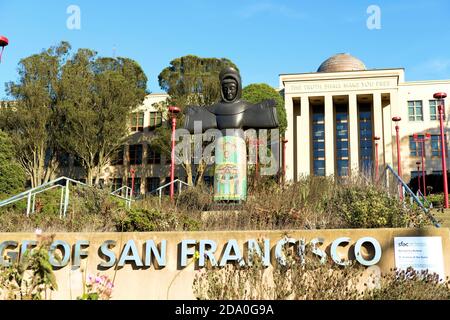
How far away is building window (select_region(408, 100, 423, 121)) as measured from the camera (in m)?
49.9

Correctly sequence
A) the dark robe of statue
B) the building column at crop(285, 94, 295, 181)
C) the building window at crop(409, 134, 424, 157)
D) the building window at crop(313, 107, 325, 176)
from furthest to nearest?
the building window at crop(313, 107, 325, 176) < the building column at crop(285, 94, 295, 181) < the building window at crop(409, 134, 424, 157) < the dark robe of statue

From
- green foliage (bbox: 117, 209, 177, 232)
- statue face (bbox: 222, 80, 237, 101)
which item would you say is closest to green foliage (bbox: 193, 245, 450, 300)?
green foliage (bbox: 117, 209, 177, 232)

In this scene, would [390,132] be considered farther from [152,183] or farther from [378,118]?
[152,183]

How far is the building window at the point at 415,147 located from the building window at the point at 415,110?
7.64ft

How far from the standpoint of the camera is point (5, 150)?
22734 mm

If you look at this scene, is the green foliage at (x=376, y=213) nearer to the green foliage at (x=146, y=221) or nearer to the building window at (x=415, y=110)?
the green foliage at (x=146, y=221)

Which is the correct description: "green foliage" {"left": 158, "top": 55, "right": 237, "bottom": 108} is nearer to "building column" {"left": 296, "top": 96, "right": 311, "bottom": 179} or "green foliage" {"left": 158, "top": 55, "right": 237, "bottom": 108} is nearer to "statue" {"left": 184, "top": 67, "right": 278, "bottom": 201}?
"building column" {"left": 296, "top": 96, "right": 311, "bottom": 179}

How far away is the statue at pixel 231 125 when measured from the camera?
12164mm

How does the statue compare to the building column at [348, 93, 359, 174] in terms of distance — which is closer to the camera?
the statue

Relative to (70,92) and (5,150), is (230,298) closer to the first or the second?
(5,150)

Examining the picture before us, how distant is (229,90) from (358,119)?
43.2m

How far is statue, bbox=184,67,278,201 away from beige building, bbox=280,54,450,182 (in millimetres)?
34991

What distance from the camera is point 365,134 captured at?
52281 mm

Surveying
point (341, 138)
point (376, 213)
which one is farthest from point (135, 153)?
point (376, 213)
